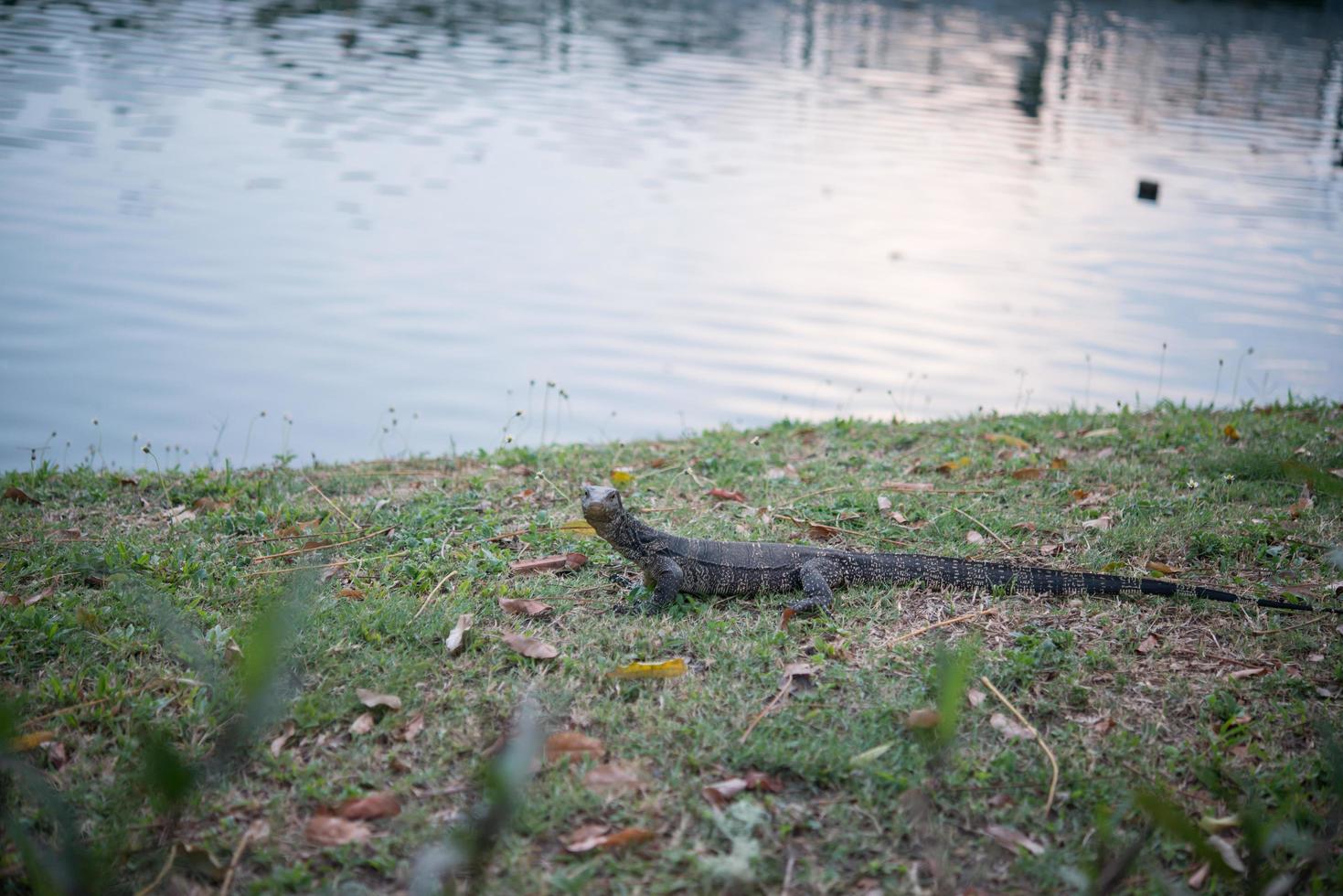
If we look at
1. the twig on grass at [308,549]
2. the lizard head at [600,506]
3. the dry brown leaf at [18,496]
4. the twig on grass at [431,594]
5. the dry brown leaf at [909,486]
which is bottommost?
the dry brown leaf at [18,496]

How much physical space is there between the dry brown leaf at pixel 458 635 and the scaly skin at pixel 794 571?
30.3 inches

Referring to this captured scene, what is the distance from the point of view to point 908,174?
2097cm

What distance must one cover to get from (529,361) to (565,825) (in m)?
8.54

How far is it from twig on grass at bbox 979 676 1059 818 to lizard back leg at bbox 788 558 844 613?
0.92 m

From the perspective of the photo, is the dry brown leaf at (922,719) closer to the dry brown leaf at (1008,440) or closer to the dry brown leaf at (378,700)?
the dry brown leaf at (378,700)

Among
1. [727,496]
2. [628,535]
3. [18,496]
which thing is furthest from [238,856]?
[18,496]

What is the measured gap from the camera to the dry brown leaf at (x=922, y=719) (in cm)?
395

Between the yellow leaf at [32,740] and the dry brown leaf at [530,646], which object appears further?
the dry brown leaf at [530,646]

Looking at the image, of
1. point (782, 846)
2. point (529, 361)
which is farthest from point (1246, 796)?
point (529, 361)

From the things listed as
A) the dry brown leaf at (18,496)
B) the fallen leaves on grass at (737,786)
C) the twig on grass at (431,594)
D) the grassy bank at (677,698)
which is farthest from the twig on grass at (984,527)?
the dry brown leaf at (18,496)

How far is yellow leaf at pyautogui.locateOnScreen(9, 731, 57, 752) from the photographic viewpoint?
3758 mm

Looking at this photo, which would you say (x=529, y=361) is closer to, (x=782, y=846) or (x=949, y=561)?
(x=949, y=561)

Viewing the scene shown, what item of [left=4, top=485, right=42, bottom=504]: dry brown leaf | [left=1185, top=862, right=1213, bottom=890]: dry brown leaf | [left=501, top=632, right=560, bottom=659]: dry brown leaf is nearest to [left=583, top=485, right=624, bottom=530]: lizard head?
[left=501, top=632, right=560, bottom=659]: dry brown leaf

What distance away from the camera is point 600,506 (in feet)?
16.4
